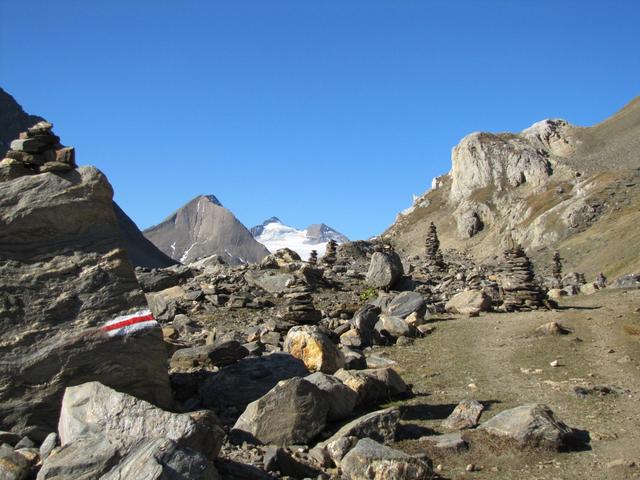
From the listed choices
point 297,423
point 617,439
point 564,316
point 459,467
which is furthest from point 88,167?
point 564,316

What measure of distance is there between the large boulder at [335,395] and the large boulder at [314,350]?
10.1ft

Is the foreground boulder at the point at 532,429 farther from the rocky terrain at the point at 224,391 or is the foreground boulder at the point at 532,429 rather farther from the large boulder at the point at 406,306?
the large boulder at the point at 406,306

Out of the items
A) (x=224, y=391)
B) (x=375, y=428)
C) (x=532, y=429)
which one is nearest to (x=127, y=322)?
(x=224, y=391)

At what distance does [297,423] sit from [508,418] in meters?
3.67

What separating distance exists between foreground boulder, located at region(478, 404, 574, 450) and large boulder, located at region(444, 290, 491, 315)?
14.2m

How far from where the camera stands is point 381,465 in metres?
8.45

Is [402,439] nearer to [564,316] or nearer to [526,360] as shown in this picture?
[526,360]

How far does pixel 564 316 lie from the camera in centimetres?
2273

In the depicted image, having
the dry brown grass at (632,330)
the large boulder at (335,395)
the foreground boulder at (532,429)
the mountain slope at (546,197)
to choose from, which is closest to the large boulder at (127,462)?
the large boulder at (335,395)

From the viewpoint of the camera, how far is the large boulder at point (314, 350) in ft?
48.6

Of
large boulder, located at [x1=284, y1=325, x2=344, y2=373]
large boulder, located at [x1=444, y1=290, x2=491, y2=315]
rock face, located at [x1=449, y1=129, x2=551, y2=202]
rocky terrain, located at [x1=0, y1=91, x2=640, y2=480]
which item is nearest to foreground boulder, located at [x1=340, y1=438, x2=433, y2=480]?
rocky terrain, located at [x1=0, y1=91, x2=640, y2=480]

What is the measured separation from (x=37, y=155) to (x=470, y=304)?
18368mm

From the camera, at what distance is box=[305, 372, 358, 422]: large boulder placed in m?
11.1

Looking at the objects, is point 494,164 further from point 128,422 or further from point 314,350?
point 128,422
